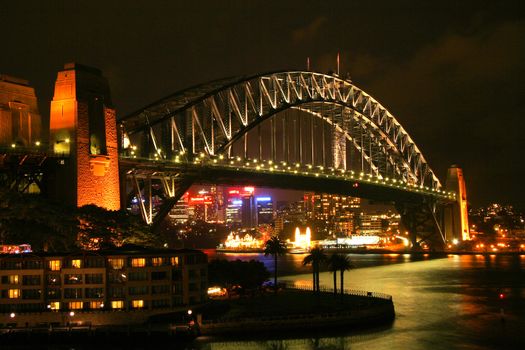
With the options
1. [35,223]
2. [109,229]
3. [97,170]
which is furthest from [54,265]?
[97,170]

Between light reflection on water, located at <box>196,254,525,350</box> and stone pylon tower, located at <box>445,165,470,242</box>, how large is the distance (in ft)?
142

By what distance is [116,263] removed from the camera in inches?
1622

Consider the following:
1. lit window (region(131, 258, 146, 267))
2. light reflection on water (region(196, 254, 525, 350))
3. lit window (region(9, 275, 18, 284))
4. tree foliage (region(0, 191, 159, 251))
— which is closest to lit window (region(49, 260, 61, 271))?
lit window (region(9, 275, 18, 284))

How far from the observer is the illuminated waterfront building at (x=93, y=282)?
131 ft

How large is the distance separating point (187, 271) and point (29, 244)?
9204 mm

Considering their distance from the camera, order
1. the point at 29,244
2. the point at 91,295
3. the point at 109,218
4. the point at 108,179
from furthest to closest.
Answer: the point at 108,179 < the point at 109,218 < the point at 29,244 < the point at 91,295

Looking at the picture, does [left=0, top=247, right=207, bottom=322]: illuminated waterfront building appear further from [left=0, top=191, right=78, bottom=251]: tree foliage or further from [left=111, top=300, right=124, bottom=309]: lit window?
[left=0, top=191, right=78, bottom=251]: tree foliage

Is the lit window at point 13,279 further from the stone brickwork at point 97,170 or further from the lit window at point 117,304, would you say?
the stone brickwork at point 97,170

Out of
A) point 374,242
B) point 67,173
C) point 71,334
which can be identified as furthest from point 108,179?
point 374,242

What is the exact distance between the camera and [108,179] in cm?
5109

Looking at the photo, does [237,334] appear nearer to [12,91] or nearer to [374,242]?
[12,91]

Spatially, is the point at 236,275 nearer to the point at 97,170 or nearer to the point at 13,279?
the point at 97,170

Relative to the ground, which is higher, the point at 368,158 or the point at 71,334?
the point at 368,158

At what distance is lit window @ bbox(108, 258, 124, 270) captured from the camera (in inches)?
1619
